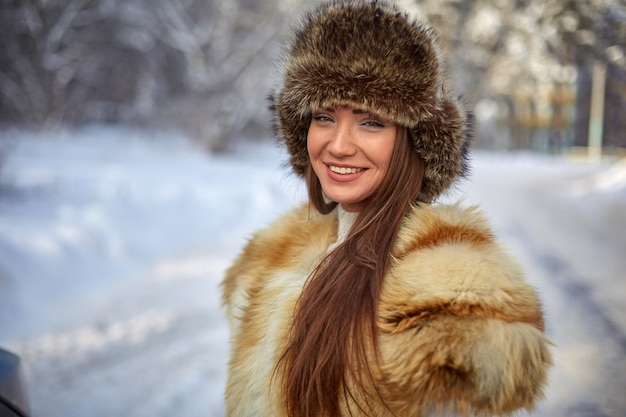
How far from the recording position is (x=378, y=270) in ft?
4.41

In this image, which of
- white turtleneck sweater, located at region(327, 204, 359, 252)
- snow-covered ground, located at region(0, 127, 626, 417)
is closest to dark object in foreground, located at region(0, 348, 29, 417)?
white turtleneck sweater, located at region(327, 204, 359, 252)

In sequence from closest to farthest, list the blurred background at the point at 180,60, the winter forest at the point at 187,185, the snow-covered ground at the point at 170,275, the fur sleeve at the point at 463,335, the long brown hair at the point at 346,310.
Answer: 1. the fur sleeve at the point at 463,335
2. the long brown hair at the point at 346,310
3. the snow-covered ground at the point at 170,275
4. the winter forest at the point at 187,185
5. the blurred background at the point at 180,60

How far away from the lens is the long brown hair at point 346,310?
4.20 ft

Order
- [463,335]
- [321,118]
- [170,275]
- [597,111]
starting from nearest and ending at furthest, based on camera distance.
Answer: [463,335], [321,118], [170,275], [597,111]

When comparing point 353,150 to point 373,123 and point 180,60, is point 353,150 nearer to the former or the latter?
point 373,123

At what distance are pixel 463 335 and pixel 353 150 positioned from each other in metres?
0.65

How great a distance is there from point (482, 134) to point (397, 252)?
72.4 feet

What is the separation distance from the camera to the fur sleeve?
109cm

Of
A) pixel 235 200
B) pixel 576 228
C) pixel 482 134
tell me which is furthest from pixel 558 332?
pixel 482 134

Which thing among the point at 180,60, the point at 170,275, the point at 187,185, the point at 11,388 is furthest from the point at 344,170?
the point at 180,60

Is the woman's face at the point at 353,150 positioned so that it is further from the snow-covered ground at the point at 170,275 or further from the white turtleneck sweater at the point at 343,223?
the snow-covered ground at the point at 170,275

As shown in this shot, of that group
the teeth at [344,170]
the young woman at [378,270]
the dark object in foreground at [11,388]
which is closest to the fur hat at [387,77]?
the young woman at [378,270]

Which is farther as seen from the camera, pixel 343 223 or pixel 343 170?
pixel 343 223

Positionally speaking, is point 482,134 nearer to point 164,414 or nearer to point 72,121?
point 72,121
